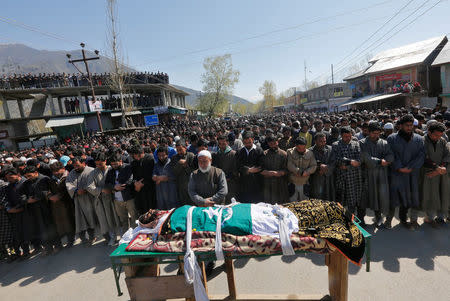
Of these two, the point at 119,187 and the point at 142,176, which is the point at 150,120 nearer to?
the point at 142,176

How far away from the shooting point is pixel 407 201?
429 centimetres

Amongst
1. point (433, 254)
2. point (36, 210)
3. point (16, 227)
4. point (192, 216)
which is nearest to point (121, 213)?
point (36, 210)

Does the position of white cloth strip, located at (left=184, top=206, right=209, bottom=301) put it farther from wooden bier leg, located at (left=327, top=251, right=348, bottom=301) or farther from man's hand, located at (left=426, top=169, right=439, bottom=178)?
man's hand, located at (left=426, top=169, right=439, bottom=178)

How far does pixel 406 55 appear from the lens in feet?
81.3

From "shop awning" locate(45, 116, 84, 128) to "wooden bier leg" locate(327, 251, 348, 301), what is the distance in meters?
27.2

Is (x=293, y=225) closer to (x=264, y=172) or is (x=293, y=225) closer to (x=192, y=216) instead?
(x=192, y=216)

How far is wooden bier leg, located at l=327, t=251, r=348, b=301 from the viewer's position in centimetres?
257

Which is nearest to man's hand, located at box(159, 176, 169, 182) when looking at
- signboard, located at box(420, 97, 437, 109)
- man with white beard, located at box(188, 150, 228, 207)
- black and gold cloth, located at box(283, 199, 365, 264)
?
man with white beard, located at box(188, 150, 228, 207)

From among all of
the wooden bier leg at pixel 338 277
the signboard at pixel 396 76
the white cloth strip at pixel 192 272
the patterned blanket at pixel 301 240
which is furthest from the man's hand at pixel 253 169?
the signboard at pixel 396 76

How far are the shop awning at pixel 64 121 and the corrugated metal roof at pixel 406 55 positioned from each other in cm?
3252

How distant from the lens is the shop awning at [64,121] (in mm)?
22969

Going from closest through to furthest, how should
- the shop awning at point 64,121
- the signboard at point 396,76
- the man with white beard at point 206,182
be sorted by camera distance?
the man with white beard at point 206,182 < the signboard at point 396,76 < the shop awning at point 64,121

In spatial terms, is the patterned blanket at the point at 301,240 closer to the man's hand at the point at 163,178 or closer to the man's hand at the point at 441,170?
the man's hand at the point at 163,178

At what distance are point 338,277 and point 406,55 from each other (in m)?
31.2
